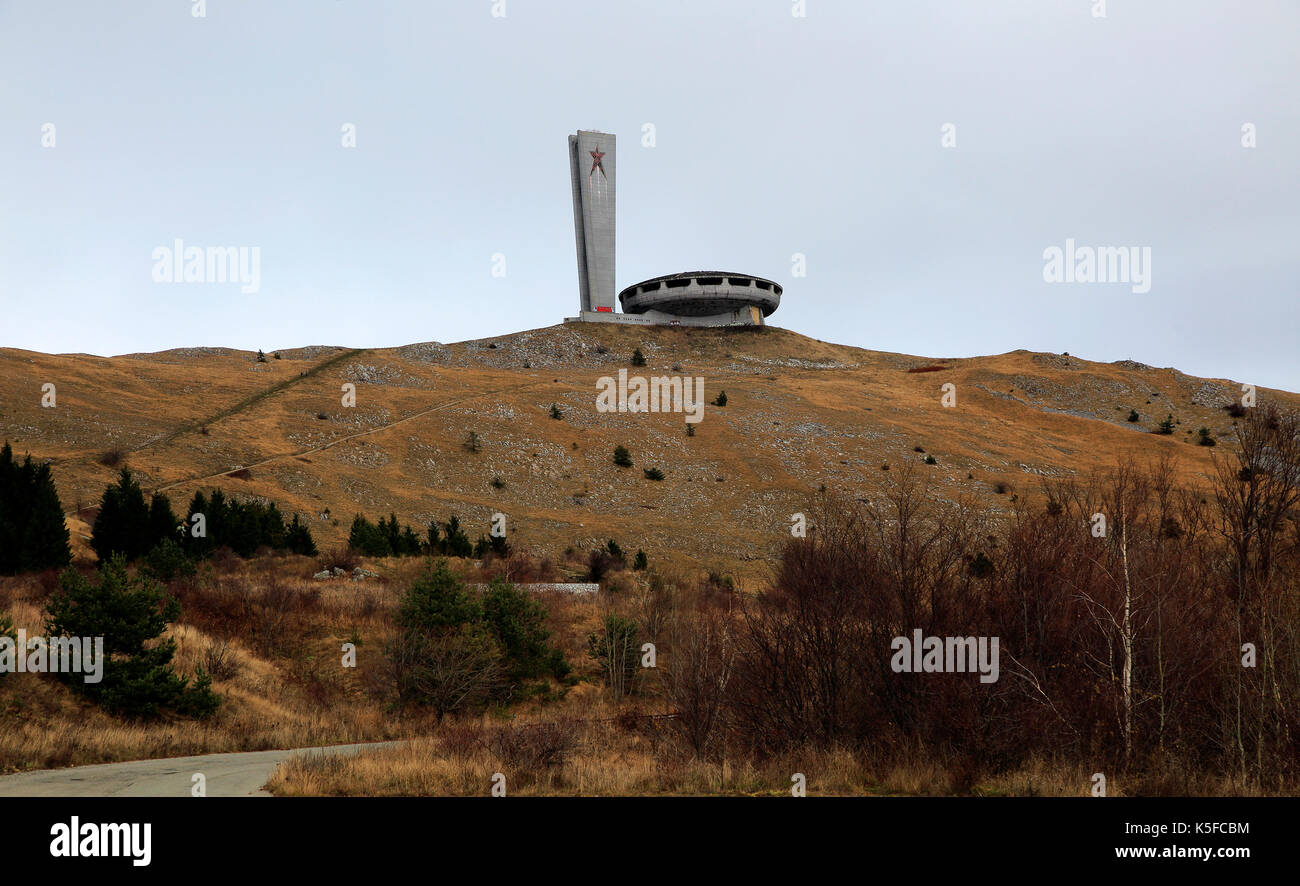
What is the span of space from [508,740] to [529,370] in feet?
290

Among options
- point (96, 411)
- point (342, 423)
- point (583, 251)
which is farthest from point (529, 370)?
point (96, 411)

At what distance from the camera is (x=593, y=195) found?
113438mm

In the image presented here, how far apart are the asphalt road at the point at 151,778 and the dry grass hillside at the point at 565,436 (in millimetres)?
28492

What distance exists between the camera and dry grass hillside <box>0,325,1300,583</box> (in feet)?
171

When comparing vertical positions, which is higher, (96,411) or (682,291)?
(682,291)

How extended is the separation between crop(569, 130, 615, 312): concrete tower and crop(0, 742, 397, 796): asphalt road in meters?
106

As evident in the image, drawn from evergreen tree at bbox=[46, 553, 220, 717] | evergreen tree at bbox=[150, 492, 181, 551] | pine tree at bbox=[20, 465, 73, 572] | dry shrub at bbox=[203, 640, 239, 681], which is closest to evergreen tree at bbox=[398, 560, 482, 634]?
dry shrub at bbox=[203, 640, 239, 681]

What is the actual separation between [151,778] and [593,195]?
10919 centimetres

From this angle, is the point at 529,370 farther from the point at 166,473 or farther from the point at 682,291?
the point at 166,473

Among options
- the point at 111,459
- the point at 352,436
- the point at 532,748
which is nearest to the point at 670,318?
the point at 352,436

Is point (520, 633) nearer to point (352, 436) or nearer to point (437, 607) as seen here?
point (437, 607)
